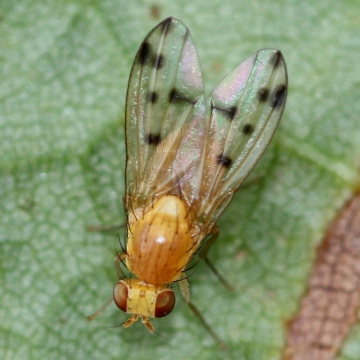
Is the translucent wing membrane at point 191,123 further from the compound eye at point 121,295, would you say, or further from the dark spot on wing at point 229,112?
the compound eye at point 121,295

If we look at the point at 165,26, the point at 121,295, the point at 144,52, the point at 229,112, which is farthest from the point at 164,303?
the point at 165,26

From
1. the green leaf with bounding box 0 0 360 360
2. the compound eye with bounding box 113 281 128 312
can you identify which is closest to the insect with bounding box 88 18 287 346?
the compound eye with bounding box 113 281 128 312

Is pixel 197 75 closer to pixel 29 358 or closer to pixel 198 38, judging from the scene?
pixel 198 38

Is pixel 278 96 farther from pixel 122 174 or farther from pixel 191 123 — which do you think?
pixel 122 174

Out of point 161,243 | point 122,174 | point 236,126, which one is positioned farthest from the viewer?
point 122,174

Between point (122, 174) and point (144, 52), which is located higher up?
point (144, 52)

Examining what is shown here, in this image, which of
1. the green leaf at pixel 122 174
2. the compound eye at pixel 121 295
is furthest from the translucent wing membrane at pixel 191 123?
the compound eye at pixel 121 295
